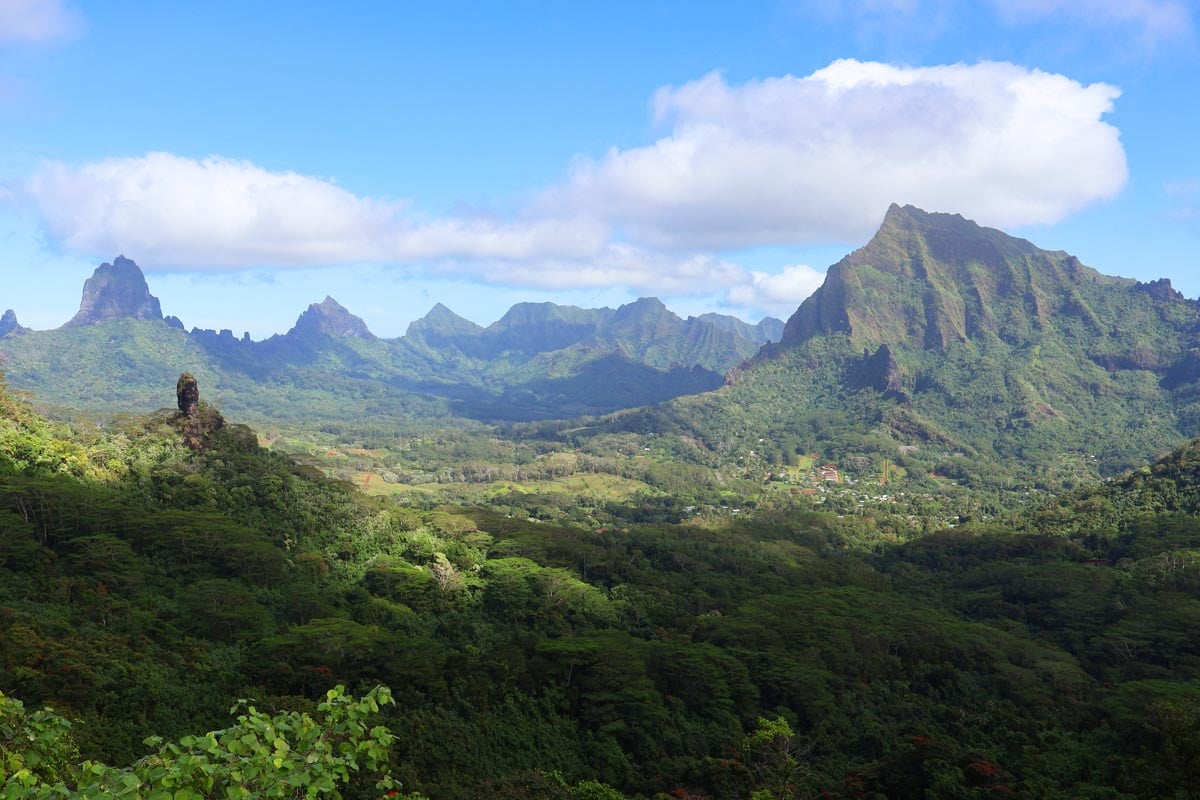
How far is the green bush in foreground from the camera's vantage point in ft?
24.5

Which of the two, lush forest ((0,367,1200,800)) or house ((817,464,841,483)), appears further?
house ((817,464,841,483))

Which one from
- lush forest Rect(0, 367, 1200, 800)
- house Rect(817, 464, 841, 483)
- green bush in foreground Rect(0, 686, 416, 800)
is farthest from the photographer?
house Rect(817, 464, 841, 483)

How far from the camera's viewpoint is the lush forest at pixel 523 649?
31.0 m

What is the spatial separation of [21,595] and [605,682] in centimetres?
3305

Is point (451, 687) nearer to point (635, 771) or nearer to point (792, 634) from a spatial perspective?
point (635, 771)

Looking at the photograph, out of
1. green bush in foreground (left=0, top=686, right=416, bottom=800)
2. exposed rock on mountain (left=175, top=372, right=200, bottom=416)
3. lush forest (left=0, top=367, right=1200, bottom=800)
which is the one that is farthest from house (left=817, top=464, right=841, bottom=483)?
green bush in foreground (left=0, top=686, right=416, bottom=800)

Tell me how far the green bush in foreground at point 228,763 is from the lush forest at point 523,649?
6 cm

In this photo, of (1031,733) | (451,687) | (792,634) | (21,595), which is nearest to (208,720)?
(451,687)

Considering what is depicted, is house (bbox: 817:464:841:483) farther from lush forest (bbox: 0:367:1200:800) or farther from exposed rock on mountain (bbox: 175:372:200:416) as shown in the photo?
exposed rock on mountain (bbox: 175:372:200:416)

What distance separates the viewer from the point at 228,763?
8367mm

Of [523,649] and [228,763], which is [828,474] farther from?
[228,763]

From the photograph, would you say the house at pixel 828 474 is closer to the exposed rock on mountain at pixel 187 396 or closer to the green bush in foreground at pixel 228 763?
the exposed rock on mountain at pixel 187 396

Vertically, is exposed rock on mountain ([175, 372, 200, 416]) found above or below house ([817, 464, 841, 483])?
above

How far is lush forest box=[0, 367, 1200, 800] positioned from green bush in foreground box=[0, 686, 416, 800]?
0.06 m
